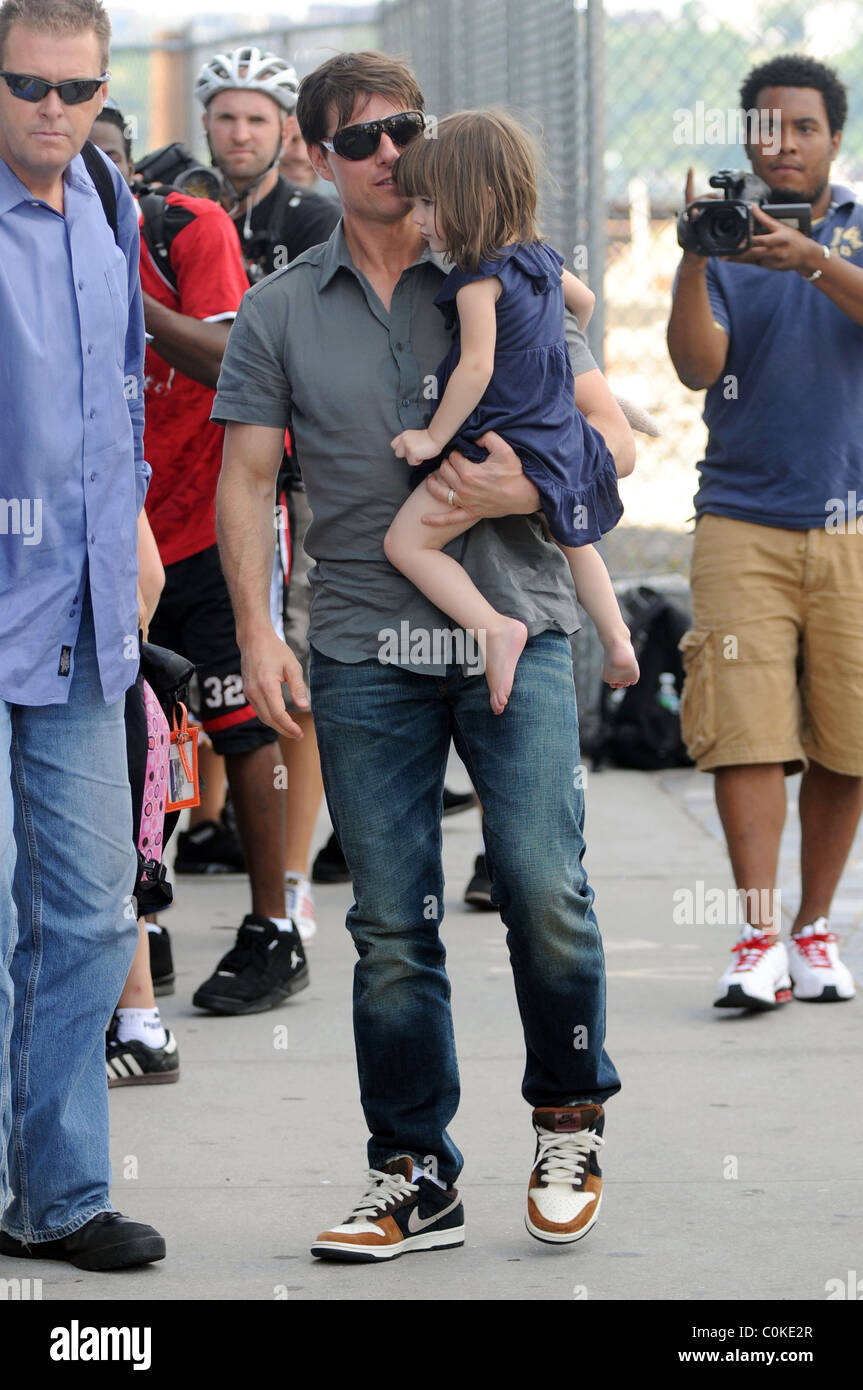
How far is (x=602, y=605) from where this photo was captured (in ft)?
12.3

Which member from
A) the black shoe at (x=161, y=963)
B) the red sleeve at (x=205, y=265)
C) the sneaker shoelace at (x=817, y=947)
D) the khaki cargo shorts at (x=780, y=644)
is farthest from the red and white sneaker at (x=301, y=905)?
the red sleeve at (x=205, y=265)

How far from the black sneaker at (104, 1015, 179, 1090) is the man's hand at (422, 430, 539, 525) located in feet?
5.97

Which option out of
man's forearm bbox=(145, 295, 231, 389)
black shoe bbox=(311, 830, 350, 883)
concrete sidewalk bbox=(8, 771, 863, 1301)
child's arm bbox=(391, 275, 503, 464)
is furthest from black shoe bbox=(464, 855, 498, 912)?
child's arm bbox=(391, 275, 503, 464)

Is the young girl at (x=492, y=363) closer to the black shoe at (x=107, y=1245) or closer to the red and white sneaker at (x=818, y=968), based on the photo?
the black shoe at (x=107, y=1245)

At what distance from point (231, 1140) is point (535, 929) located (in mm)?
1170

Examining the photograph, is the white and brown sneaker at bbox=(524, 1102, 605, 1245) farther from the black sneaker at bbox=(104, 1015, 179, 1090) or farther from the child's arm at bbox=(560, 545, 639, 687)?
the black sneaker at bbox=(104, 1015, 179, 1090)

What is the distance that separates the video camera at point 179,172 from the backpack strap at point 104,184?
6.70ft

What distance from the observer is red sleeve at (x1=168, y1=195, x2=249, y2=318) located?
17.3 ft

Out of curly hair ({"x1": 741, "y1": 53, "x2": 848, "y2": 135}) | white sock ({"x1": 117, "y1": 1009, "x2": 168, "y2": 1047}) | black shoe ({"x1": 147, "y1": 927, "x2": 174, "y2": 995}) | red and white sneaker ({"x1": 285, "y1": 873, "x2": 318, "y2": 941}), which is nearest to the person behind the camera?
white sock ({"x1": 117, "y1": 1009, "x2": 168, "y2": 1047})

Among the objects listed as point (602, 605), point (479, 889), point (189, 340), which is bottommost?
point (479, 889)

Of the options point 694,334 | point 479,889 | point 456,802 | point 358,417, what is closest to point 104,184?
point 358,417

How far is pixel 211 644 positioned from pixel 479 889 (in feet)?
4.80

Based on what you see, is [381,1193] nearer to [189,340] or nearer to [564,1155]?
[564,1155]

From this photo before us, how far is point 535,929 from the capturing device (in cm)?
354
